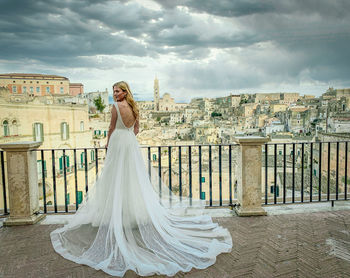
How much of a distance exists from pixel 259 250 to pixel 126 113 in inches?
86.5

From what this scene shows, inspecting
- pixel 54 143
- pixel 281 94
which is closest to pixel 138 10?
pixel 54 143

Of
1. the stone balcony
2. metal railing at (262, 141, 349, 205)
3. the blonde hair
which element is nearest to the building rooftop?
metal railing at (262, 141, 349, 205)

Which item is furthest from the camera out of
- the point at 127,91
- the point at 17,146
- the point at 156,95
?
the point at 156,95

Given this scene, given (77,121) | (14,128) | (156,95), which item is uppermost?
(156,95)

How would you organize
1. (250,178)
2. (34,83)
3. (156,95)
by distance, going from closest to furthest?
1. (250,178)
2. (34,83)
3. (156,95)

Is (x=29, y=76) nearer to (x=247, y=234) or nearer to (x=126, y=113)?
(x=126, y=113)

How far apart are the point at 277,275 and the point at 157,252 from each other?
3.87 ft

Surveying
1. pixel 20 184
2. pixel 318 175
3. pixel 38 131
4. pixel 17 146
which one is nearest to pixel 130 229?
pixel 20 184

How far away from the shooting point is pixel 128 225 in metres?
2.90

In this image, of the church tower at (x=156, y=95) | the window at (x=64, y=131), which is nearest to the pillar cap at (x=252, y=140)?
the window at (x=64, y=131)

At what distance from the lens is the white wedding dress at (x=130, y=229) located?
252 centimetres

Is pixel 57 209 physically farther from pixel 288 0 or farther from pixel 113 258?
pixel 288 0

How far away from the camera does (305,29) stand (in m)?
13.7

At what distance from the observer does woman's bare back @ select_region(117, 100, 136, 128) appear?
9.80ft
